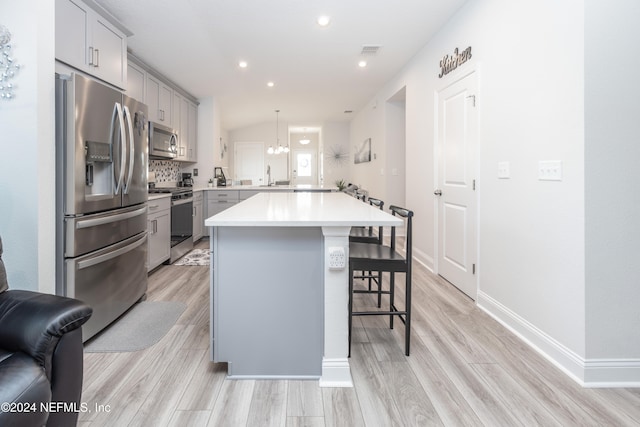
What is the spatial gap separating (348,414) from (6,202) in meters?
2.03

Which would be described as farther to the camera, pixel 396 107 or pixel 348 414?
pixel 396 107

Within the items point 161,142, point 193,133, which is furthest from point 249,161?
point 161,142

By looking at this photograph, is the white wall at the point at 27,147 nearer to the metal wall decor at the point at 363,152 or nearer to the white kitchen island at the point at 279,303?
the white kitchen island at the point at 279,303

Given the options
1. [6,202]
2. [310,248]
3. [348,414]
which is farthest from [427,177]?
[6,202]

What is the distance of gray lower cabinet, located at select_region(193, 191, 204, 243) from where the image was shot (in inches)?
212

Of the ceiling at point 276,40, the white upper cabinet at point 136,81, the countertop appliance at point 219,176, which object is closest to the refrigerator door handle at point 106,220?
the ceiling at point 276,40

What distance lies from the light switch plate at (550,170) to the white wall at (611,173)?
19cm

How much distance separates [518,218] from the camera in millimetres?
2365

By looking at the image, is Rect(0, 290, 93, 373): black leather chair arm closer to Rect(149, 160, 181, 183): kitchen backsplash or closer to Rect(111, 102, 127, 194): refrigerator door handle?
Rect(111, 102, 127, 194): refrigerator door handle

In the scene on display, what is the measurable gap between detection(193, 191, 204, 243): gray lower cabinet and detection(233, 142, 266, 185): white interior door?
14.8 ft

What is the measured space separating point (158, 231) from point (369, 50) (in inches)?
126

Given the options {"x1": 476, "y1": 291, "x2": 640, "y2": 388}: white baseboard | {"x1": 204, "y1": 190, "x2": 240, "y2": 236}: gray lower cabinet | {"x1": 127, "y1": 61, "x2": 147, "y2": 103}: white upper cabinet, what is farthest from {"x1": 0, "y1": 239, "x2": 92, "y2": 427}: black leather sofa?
{"x1": 204, "y1": 190, "x2": 240, "y2": 236}: gray lower cabinet

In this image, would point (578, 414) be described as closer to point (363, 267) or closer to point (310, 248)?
point (363, 267)

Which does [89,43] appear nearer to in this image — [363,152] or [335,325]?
[335,325]
